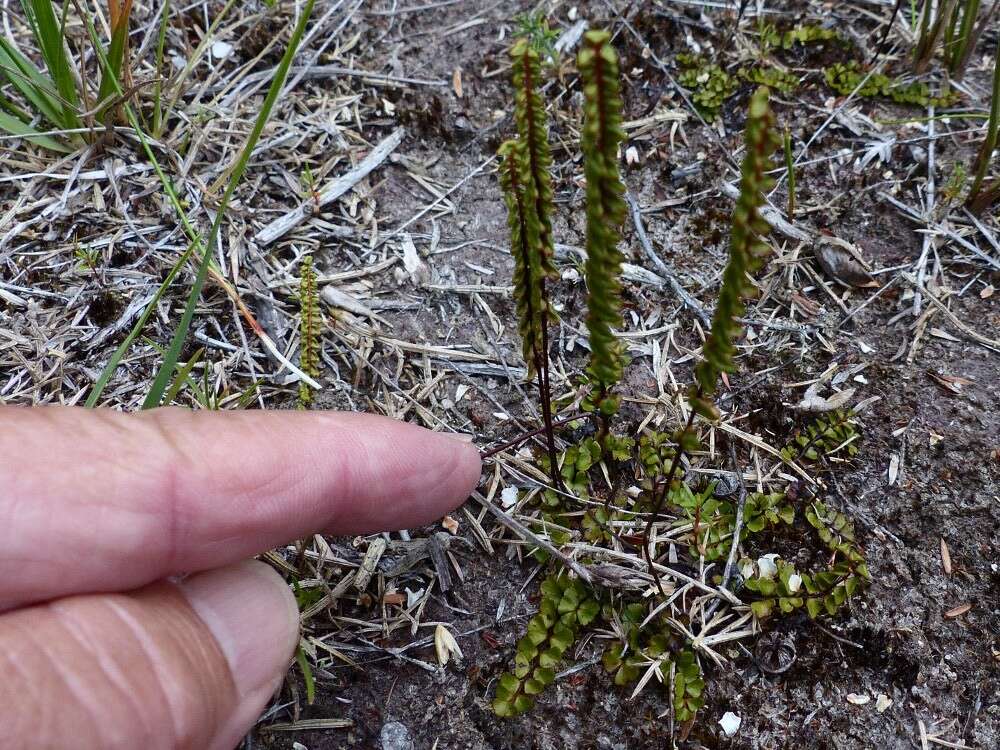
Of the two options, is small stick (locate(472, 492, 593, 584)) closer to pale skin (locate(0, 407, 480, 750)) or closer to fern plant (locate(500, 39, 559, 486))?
pale skin (locate(0, 407, 480, 750))

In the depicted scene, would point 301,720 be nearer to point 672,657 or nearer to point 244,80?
point 672,657

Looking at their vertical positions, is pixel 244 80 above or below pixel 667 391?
above

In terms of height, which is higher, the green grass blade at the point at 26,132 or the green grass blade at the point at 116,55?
the green grass blade at the point at 116,55

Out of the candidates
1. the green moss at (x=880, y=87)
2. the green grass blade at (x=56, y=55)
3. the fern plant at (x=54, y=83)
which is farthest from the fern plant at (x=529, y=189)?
the green moss at (x=880, y=87)

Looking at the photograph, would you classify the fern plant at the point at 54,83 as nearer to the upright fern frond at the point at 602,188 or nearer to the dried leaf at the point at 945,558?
the upright fern frond at the point at 602,188

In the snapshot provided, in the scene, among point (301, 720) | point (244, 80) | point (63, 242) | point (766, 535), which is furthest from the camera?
point (244, 80)

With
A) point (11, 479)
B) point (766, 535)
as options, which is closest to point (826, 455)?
point (766, 535)

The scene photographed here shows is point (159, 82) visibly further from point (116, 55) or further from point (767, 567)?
point (767, 567)
